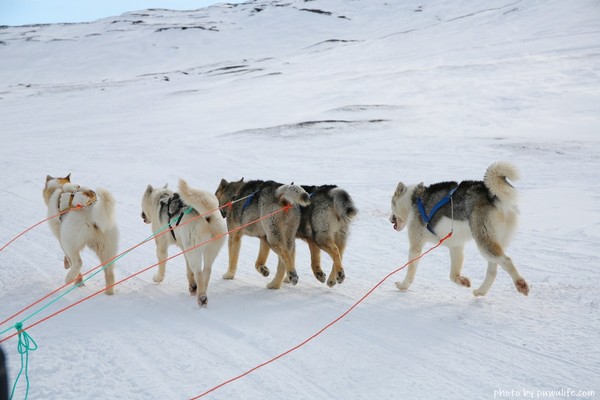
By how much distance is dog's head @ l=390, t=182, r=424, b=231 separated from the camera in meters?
6.98

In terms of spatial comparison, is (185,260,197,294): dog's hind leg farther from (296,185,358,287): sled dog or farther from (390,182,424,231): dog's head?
(390,182,424,231): dog's head

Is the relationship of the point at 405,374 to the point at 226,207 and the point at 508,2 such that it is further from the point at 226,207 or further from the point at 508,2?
the point at 508,2

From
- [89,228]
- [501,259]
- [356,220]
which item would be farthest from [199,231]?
[501,259]

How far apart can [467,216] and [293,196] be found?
2.01m

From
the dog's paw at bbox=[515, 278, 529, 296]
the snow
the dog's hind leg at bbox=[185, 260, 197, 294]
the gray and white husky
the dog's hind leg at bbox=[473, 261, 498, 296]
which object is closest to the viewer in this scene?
the snow

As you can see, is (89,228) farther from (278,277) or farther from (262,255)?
(278,277)

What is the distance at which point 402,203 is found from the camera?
7.06 m

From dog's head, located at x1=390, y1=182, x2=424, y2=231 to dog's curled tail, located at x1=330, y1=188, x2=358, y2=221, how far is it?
814 mm

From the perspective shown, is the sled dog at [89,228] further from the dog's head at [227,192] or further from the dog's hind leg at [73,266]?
the dog's head at [227,192]

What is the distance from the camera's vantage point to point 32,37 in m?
73.0

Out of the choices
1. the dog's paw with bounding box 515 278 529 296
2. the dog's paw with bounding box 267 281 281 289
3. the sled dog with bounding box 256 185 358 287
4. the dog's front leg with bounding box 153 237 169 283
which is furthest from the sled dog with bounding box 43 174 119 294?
the dog's paw with bounding box 515 278 529 296

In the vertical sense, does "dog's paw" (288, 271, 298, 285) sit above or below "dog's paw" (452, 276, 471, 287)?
above

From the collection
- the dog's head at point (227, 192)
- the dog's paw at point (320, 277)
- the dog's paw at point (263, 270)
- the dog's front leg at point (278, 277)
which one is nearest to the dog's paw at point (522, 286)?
the dog's paw at point (320, 277)

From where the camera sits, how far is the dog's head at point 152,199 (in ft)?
24.0
